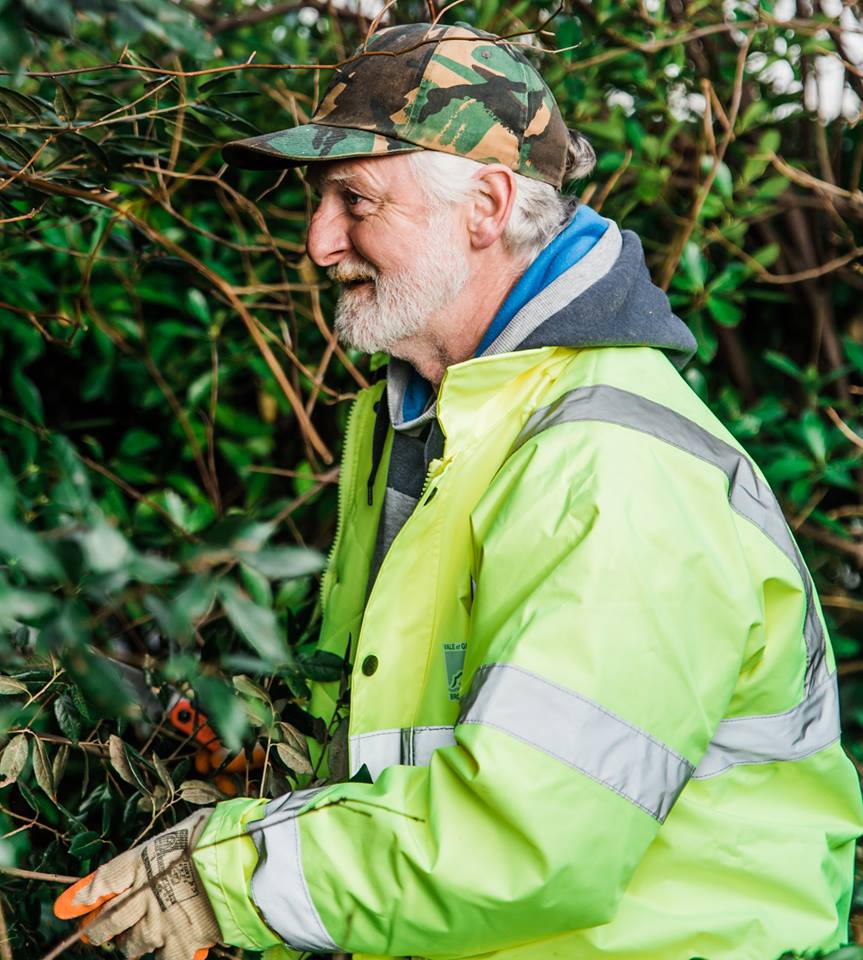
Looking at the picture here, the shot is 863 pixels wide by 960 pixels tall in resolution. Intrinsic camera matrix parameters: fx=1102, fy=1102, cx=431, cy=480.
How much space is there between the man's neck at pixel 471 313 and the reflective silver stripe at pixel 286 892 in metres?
0.99

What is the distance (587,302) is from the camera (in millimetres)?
1812

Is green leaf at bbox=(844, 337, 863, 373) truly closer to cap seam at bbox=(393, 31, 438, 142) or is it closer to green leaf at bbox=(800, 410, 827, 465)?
green leaf at bbox=(800, 410, 827, 465)

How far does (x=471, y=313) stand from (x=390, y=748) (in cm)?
83

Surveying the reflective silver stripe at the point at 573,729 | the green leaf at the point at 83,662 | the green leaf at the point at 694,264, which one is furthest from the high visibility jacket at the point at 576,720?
the green leaf at the point at 694,264

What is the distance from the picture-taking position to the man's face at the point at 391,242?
2045mm

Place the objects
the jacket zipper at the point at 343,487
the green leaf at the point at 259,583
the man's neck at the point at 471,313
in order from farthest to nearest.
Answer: the jacket zipper at the point at 343,487 < the man's neck at the point at 471,313 < the green leaf at the point at 259,583

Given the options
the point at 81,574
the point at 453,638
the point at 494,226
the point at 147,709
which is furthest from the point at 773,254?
the point at 81,574

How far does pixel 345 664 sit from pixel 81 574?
1006mm

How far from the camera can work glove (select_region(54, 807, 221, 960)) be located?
1.55 metres

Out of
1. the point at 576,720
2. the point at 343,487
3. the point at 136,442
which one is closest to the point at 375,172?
the point at 343,487

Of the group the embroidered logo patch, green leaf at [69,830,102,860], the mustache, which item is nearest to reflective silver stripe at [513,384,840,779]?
the embroidered logo patch

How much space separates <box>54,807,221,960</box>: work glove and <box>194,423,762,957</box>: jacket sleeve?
0.13m

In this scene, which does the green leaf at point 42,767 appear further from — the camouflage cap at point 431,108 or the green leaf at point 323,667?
the camouflage cap at point 431,108

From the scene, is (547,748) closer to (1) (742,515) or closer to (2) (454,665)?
(2) (454,665)
